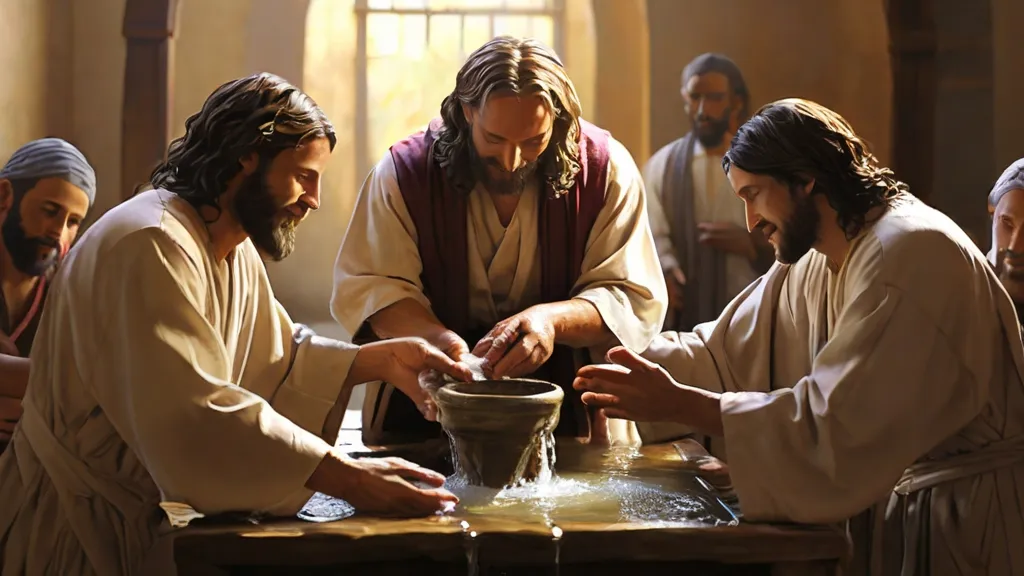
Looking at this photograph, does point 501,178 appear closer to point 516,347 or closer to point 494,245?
point 494,245

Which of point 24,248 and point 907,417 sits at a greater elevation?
point 24,248

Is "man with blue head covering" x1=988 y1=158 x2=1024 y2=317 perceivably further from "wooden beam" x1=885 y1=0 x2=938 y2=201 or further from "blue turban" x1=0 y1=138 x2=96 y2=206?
"wooden beam" x1=885 y1=0 x2=938 y2=201

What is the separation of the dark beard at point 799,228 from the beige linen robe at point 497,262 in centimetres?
84

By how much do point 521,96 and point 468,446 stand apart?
1.20 meters

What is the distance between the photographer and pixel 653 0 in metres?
7.78

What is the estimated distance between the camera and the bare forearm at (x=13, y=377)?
3992 millimetres

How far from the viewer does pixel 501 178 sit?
411cm

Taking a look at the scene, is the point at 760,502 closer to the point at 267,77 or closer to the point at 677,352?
the point at 677,352

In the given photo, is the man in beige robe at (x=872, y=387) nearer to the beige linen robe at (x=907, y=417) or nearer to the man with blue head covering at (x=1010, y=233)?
the beige linen robe at (x=907, y=417)

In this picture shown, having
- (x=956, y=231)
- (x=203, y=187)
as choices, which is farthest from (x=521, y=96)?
(x=956, y=231)

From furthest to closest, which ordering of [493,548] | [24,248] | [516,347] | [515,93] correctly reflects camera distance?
[24,248] < [515,93] < [516,347] < [493,548]

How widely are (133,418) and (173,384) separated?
129 mm

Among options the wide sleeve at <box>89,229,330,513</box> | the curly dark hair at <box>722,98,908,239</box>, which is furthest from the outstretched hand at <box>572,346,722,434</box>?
the wide sleeve at <box>89,229,330,513</box>

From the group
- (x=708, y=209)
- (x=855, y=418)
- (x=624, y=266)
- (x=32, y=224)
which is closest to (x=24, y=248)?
(x=32, y=224)
